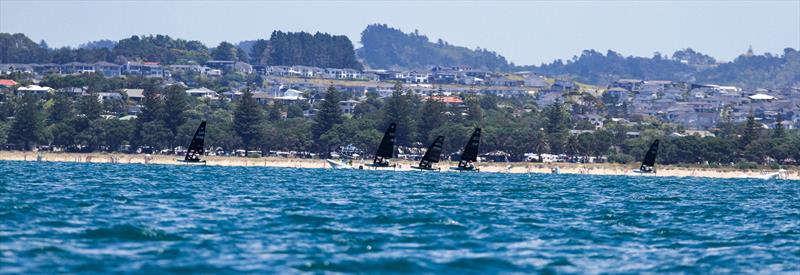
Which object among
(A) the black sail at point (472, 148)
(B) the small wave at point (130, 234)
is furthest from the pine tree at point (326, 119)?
(B) the small wave at point (130, 234)

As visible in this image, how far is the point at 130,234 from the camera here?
113 ft

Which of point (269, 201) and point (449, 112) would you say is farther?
point (449, 112)

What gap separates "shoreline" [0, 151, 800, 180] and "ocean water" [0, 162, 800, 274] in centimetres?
9013

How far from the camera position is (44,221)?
37.6 meters

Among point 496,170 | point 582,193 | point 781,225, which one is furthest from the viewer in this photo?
point 496,170

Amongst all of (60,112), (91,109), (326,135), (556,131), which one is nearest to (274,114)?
(60,112)

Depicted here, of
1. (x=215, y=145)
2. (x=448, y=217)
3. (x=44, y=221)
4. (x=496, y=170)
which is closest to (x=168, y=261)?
(x=44, y=221)

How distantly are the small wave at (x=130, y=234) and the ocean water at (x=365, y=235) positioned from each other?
0.24 feet

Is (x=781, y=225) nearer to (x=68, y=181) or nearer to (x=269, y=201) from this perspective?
(x=269, y=201)

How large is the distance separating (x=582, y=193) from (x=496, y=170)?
250 feet

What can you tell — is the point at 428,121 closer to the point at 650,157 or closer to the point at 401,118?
the point at 401,118

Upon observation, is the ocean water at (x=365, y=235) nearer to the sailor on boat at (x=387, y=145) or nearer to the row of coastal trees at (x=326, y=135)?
the sailor on boat at (x=387, y=145)

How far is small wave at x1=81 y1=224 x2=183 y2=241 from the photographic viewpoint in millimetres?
33938

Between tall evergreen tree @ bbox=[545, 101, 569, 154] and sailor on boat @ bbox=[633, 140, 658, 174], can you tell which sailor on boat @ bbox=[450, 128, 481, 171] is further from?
tall evergreen tree @ bbox=[545, 101, 569, 154]
